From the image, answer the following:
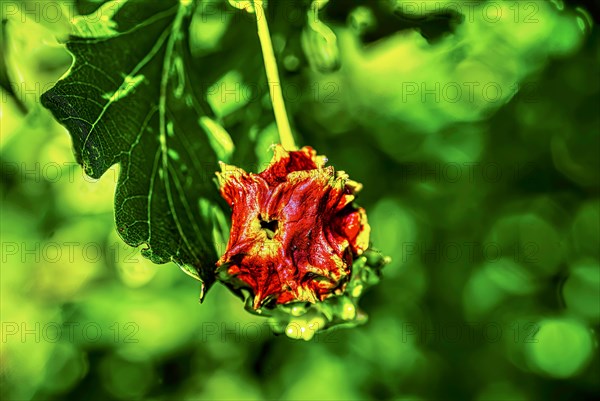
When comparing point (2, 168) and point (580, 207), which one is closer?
point (2, 168)

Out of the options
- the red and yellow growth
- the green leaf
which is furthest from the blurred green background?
the red and yellow growth

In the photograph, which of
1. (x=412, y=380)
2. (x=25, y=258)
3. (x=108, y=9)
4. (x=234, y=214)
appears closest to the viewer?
(x=234, y=214)

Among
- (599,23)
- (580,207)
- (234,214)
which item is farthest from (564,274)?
(234,214)

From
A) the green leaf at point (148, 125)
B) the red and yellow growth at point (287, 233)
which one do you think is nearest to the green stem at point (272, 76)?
the red and yellow growth at point (287, 233)

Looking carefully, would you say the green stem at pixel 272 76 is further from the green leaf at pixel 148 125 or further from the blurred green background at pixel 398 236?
the blurred green background at pixel 398 236

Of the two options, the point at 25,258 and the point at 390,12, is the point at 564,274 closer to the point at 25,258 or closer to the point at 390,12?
the point at 390,12

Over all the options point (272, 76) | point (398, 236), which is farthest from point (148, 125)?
point (398, 236)

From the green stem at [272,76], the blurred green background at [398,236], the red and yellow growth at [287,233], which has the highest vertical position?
the green stem at [272,76]
